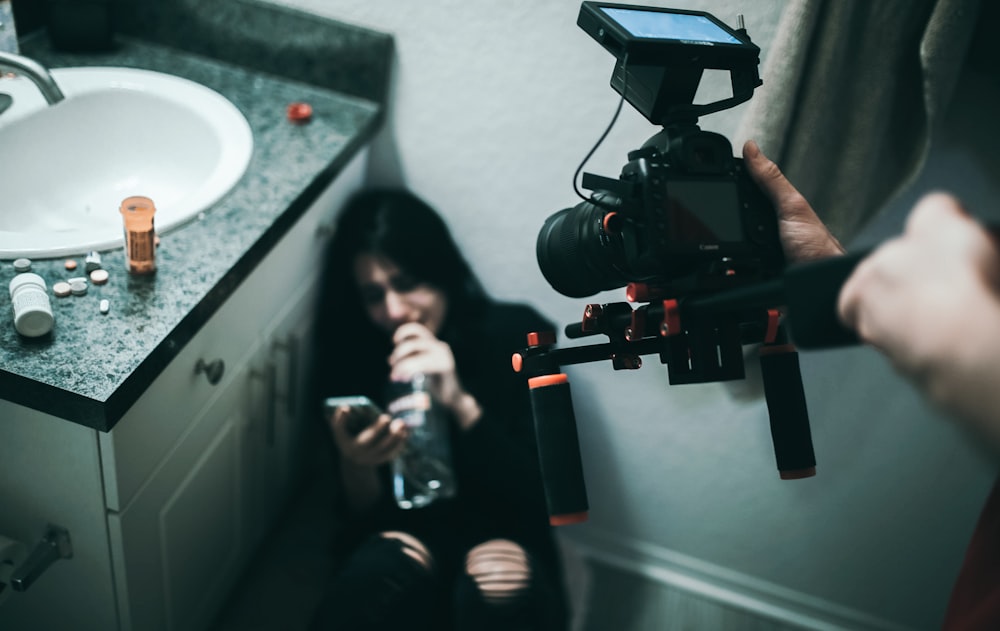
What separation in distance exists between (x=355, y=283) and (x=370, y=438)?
28 cm

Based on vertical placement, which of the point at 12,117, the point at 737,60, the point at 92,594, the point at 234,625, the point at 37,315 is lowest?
the point at 234,625

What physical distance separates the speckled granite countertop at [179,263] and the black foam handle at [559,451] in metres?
0.44

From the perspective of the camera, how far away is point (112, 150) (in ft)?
3.88

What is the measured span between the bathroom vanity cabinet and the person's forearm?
0.46ft

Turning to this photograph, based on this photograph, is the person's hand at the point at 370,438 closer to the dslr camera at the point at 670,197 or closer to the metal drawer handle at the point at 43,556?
the metal drawer handle at the point at 43,556

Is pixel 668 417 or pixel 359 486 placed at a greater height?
pixel 668 417

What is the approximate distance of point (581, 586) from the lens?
1.58m

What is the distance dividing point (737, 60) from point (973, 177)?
58 centimetres

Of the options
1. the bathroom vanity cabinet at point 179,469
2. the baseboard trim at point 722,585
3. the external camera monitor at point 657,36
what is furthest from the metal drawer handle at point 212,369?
the baseboard trim at point 722,585

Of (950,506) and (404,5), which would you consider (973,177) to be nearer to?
(950,506)

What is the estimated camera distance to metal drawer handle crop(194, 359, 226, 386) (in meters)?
1.00

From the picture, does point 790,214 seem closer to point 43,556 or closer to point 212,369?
point 212,369

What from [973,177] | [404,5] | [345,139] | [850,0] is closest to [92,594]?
[345,139]

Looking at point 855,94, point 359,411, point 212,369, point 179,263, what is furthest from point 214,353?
point 855,94
